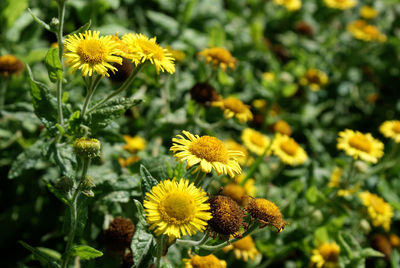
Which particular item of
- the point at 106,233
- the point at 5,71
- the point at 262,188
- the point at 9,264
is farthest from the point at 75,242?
the point at 262,188

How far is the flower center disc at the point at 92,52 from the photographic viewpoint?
4.73 ft

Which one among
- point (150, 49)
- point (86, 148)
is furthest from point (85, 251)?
point (150, 49)

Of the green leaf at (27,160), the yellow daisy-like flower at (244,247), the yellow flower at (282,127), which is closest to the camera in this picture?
the green leaf at (27,160)

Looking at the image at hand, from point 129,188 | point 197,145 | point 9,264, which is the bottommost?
point 9,264

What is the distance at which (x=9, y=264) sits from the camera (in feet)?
7.23

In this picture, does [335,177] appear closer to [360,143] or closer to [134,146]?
[360,143]

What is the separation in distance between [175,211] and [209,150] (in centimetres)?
30

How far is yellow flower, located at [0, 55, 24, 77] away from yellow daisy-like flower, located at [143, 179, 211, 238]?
1.43 metres

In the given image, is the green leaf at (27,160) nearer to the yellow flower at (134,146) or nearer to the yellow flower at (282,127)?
the yellow flower at (134,146)

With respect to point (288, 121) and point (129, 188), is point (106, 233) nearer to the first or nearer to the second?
point (129, 188)

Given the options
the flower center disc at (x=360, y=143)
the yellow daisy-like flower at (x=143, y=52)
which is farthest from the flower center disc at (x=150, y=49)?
the flower center disc at (x=360, y=143)

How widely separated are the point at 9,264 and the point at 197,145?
150 centimetres

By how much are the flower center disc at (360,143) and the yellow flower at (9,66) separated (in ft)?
7.21

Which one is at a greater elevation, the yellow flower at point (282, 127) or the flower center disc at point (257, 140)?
the yellow flower at point (282, 127)
